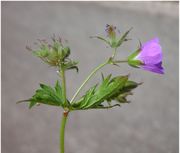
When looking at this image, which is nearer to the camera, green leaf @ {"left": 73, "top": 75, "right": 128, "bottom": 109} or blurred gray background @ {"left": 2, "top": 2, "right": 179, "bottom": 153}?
green leaf @ {"left": 73, "top": 75, "right": 128, "bottom": 109}

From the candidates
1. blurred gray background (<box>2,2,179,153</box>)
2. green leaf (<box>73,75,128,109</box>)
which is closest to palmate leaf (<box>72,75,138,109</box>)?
green leaf (<box>73,75,128,109</box>)

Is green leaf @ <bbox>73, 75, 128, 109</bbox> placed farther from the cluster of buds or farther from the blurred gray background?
the blurred gray background

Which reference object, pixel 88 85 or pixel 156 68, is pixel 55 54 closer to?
pixel 156 68

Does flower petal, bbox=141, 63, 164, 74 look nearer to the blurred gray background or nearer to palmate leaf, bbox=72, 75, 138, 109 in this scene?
palmate leaf, bbox=72, 75, 138, 109

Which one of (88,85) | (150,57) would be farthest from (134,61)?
(88,85)

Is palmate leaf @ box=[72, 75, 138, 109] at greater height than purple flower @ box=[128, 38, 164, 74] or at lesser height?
lesser

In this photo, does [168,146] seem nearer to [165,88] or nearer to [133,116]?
[133,116]

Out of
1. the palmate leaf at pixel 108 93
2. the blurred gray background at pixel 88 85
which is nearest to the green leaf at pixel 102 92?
the palmate leaf at pixel 108 93
